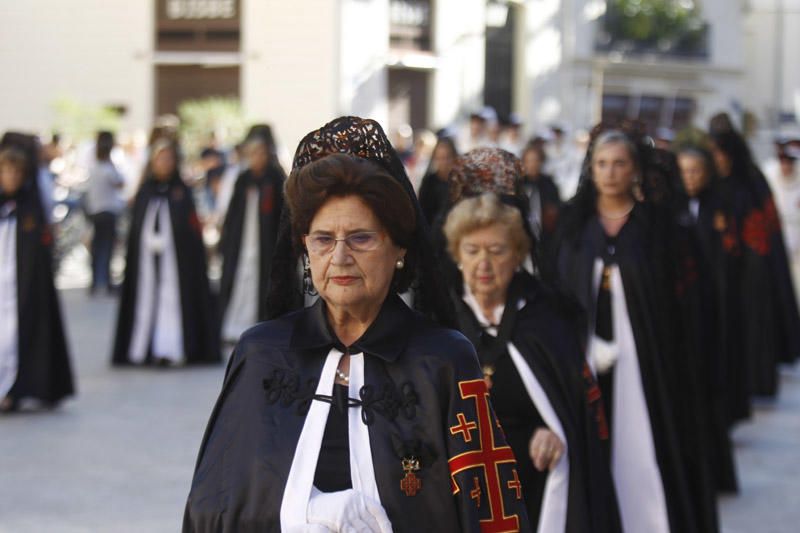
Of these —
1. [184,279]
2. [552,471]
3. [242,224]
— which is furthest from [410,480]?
[242,224]

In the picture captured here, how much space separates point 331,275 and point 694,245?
15.0 feet

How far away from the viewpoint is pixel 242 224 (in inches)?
501

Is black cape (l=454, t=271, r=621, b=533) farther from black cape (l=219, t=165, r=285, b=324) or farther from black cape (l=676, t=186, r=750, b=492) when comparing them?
black cape (l=219, t=165, r=285, b=324)

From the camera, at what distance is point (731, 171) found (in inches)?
394

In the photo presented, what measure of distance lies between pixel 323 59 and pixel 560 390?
27.4 m

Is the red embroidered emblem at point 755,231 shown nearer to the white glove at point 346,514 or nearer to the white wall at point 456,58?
the white glove at point 346,514

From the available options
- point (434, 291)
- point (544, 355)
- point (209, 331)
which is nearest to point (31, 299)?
point (209, 331)

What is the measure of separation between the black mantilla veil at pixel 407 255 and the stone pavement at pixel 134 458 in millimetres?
3584

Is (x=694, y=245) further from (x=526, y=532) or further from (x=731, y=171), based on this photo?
(x=526, y=532)

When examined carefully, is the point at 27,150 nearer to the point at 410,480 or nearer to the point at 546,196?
the point at 546,196

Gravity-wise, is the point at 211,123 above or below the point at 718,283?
above

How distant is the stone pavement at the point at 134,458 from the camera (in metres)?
6.99

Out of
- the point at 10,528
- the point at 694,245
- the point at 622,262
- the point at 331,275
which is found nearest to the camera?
the point at 331,275

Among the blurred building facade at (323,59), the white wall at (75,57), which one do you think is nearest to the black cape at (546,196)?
the blurred building facade at (323,59)
